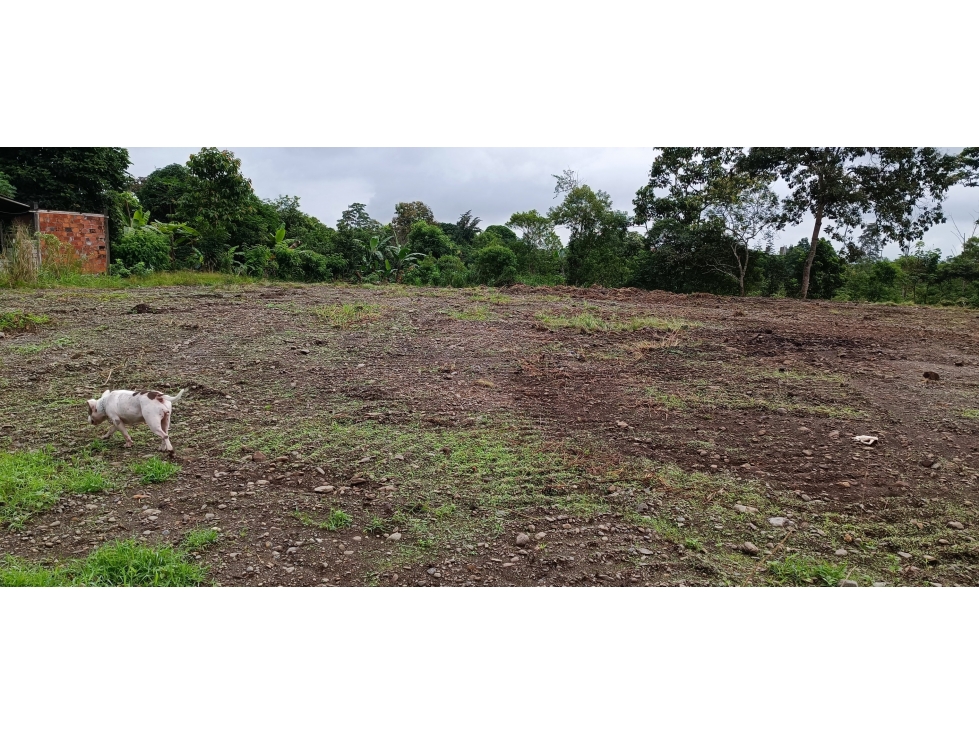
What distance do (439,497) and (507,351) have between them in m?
2.23

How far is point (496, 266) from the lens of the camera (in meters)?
11.3

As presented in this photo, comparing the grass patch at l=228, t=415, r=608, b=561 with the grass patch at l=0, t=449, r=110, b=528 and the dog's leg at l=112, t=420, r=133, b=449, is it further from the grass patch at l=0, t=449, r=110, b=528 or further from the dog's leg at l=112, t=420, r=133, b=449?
the grass patch at l=0, t=449, r=110, b=528

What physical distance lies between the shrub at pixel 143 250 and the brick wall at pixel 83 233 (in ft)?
3.91

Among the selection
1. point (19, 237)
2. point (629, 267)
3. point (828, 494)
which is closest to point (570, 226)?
point (629, 267)

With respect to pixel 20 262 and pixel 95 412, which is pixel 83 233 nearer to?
pixel 20 262

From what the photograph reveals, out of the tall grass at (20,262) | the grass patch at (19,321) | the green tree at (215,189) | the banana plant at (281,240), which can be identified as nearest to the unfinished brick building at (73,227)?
the tall grass at (20,262)

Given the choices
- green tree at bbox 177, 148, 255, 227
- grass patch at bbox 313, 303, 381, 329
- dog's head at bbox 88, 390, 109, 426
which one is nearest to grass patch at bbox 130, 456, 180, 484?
dog's head at bbox 88, 390, 109, 426

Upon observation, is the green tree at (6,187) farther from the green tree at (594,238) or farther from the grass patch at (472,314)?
the green tree at (594,238)

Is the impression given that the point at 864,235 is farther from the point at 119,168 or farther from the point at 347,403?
the point at 119,168

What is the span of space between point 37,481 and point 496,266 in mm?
9634

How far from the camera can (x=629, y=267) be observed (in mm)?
10586

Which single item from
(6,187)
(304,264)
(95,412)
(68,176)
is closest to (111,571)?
(95,412)

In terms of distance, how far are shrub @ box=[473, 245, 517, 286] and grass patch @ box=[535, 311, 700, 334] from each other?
5.13 metres

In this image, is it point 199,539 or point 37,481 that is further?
point 37,481
